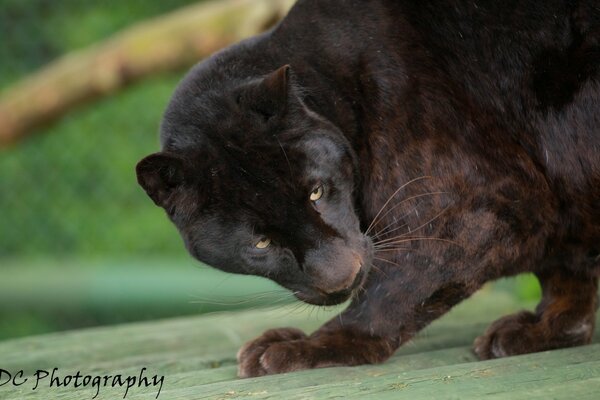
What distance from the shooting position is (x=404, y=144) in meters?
2.06

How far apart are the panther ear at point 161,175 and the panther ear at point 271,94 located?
22cm

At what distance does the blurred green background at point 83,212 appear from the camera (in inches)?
209

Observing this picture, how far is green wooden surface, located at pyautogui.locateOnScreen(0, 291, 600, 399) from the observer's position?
5.63 feet

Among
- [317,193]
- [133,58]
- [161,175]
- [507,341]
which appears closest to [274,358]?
[317,193]

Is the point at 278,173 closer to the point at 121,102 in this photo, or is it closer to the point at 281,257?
the point at 281,257

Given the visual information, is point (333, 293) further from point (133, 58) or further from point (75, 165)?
point (75, 165)

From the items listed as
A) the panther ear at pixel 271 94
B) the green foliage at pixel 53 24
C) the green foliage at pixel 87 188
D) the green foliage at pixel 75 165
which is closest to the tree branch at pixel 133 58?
the green foliage at pixel 75 165

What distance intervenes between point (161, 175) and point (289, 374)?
1.78 ft

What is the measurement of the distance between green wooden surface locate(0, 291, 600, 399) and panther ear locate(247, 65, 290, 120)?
54 cm

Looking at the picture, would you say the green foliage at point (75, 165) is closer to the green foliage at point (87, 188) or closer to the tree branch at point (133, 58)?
the green foliage at point (87, 188)

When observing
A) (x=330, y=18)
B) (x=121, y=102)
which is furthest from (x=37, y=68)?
(x=330, y=18)

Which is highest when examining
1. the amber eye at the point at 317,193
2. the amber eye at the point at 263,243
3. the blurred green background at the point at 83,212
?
the amber eye at the point at 317,193

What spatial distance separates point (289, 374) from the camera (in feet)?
6.50

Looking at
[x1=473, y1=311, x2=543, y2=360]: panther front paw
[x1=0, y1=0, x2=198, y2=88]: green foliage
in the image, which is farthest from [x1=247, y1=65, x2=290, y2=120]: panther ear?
[x1=0, y1=0, x2=198, y2=88]: green foliage
